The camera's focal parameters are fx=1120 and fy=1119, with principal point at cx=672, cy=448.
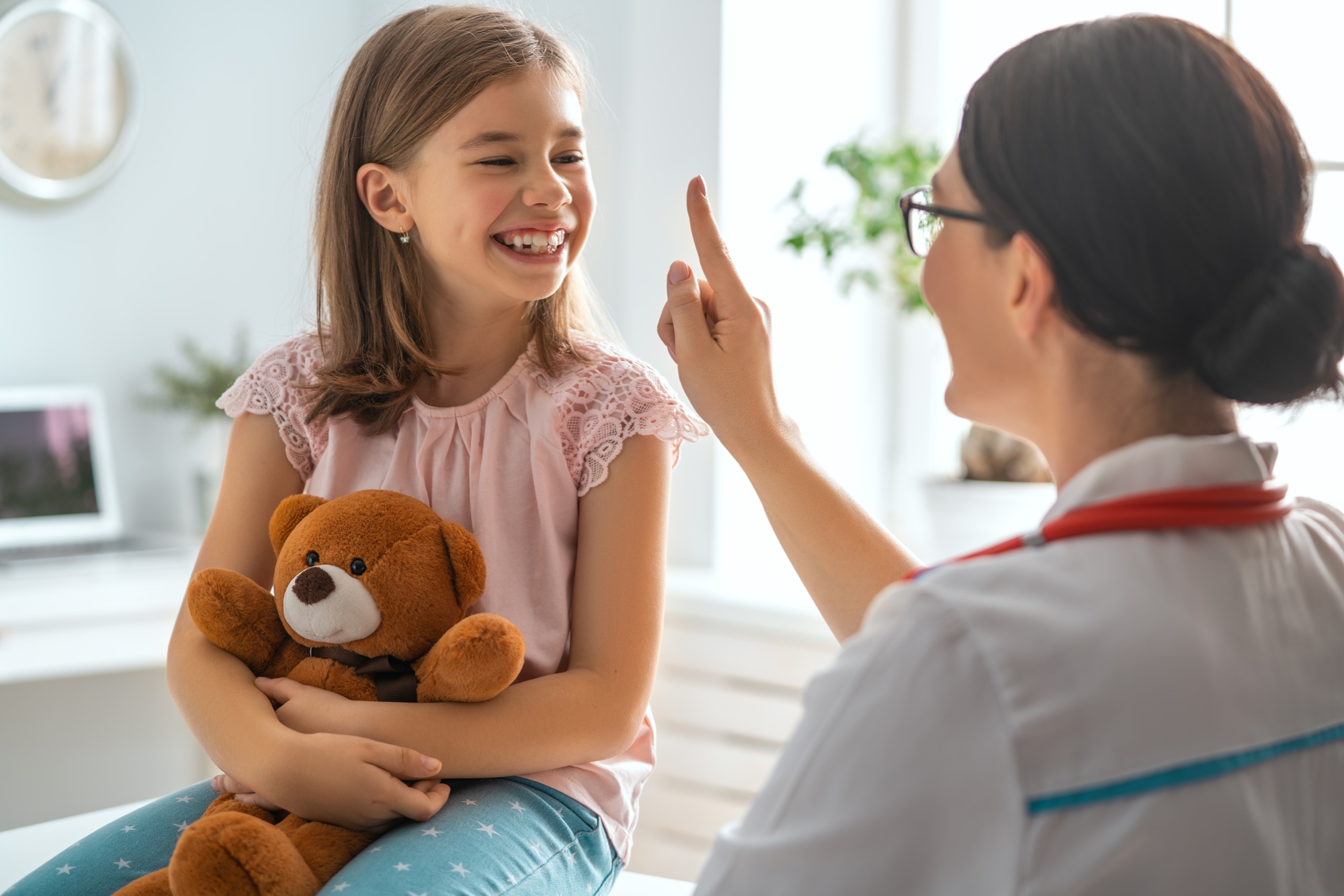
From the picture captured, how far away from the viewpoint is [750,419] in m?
1.12

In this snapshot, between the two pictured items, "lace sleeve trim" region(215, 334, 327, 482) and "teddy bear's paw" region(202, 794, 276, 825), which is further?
"lace sleeve trim" region(215, 334, 327, 482)

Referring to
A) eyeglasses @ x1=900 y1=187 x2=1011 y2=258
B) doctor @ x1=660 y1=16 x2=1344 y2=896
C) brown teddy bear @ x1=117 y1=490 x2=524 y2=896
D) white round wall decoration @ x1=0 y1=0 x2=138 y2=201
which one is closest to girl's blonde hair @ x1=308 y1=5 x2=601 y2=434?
brown teddy bear @ x1=117 y1=490 x2=524 y2=896

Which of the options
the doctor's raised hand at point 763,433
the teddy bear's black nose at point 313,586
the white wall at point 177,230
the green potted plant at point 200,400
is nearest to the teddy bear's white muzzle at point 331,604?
the teddy bear's black nose at point 313,586

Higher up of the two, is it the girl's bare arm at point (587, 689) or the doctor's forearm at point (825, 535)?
the doctor's forearm at point (825, 535)

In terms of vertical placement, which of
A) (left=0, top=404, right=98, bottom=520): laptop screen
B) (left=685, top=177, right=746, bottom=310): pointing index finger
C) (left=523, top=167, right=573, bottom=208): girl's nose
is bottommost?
(left=0, top=404, right=98, bottom=520): laptop screen

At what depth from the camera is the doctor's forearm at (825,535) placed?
106 cm

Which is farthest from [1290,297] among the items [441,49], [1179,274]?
[441,49]

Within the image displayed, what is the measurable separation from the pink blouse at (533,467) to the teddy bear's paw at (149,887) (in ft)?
1.13

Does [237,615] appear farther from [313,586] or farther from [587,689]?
[587,689]

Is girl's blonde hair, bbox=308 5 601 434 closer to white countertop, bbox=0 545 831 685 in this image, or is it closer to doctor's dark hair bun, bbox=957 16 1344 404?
doctor's dark hair bun, bbox=957 16 1344 404

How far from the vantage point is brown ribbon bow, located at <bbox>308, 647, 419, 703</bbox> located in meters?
1.03

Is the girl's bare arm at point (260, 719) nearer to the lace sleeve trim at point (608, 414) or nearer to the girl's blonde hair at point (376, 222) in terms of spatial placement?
the girl's blonde hair at point (376, 222)

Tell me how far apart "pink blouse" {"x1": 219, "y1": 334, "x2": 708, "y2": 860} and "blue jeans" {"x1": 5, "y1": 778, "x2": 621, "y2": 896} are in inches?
1.6

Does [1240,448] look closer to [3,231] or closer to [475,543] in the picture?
[475,543]
